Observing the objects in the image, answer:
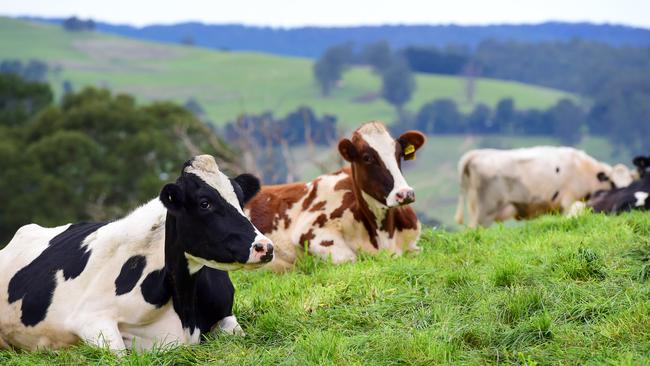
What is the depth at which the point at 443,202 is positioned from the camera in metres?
113

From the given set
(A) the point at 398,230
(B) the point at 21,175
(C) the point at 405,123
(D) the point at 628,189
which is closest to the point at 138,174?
(B) the point at 21,175

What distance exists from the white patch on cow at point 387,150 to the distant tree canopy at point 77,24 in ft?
614

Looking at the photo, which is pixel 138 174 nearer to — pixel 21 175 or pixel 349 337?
pixel 21 175

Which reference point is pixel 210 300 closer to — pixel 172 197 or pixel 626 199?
pixel 172 197

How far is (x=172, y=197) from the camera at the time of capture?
7449 millimetres

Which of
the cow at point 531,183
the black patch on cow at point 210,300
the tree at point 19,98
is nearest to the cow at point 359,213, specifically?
the black patch on cow at point 210,300

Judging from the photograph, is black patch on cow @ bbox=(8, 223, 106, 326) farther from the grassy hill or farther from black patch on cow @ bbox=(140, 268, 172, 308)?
the grassy hill

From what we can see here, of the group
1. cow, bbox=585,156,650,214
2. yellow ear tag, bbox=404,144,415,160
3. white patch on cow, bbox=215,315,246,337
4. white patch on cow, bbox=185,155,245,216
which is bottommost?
cow, bbox=585,156,650,214

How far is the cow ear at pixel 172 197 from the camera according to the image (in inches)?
290

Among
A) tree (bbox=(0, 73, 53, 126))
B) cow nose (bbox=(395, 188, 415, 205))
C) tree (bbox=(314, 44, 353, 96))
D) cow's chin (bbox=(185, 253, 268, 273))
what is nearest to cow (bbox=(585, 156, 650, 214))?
cow nose (bbox=(395, 188, 415, 205))

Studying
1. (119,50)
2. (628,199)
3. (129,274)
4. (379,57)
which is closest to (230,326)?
(129,274)

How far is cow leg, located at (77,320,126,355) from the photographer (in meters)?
7.45

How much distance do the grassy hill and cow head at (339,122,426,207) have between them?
443 ft

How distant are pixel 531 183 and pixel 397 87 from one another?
457 ft
